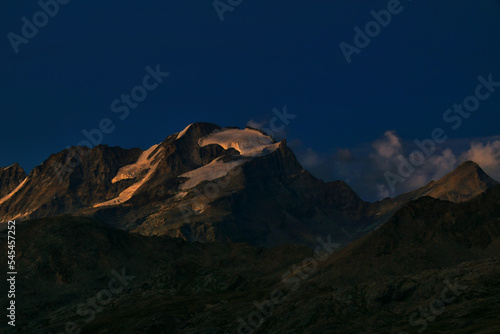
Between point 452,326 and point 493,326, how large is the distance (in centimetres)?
1827

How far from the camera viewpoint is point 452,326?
634 feet

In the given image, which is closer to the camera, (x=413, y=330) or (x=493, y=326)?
(x=493, y=326)

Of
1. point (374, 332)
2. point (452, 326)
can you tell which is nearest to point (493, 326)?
point (452, 326)

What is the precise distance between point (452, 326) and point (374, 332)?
23284 mm

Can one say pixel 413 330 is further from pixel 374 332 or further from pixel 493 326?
pixel 493 326

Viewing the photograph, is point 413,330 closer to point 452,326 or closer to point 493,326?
point 452,326

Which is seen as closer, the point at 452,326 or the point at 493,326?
the point at 493,326

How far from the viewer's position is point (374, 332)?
19750 centimetres

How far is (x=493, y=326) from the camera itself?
579 feet

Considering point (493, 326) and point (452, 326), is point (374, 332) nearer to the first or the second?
point (452, 326)

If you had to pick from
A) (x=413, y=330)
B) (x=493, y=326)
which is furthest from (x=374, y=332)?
(x=493, y=326)

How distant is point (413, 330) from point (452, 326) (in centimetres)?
1163

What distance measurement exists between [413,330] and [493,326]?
1009 inches

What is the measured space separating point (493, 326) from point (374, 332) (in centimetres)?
3632
